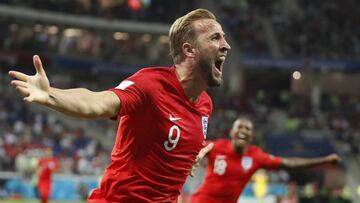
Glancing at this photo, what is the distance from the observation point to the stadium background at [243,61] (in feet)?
111

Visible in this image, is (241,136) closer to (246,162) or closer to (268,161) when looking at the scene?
(246,162)

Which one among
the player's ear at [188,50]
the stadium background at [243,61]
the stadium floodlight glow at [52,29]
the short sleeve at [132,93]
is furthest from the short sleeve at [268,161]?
the stadium floodlight glow at [52,29]

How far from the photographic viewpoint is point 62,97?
3.79 metres

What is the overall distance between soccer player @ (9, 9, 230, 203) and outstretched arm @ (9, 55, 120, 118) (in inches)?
11.0

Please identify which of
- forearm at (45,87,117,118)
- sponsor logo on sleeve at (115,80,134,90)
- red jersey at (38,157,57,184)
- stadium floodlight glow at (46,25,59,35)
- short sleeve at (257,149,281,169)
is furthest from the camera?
stadium floodlight glow at (46,25,59,35)

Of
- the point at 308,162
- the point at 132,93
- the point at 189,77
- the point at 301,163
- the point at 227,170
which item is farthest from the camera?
the point at 227,170

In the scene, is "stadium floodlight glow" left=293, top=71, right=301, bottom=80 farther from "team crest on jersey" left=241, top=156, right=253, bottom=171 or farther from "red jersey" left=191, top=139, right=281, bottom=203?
"team crest on jersey" left=241, top=156, right=253, bottom=171

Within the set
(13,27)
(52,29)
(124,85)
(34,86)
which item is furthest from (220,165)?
(52,29)

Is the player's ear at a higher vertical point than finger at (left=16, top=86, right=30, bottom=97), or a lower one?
higher

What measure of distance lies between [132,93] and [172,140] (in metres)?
0.53

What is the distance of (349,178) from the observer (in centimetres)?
3234

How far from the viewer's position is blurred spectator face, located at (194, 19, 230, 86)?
15.8 feet

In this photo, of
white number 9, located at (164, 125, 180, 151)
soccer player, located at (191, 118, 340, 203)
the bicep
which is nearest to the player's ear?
white number 9, located at (164, 125, 180, 151)

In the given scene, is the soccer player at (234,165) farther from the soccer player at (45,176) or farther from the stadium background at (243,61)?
the stadium background at (243,61)
